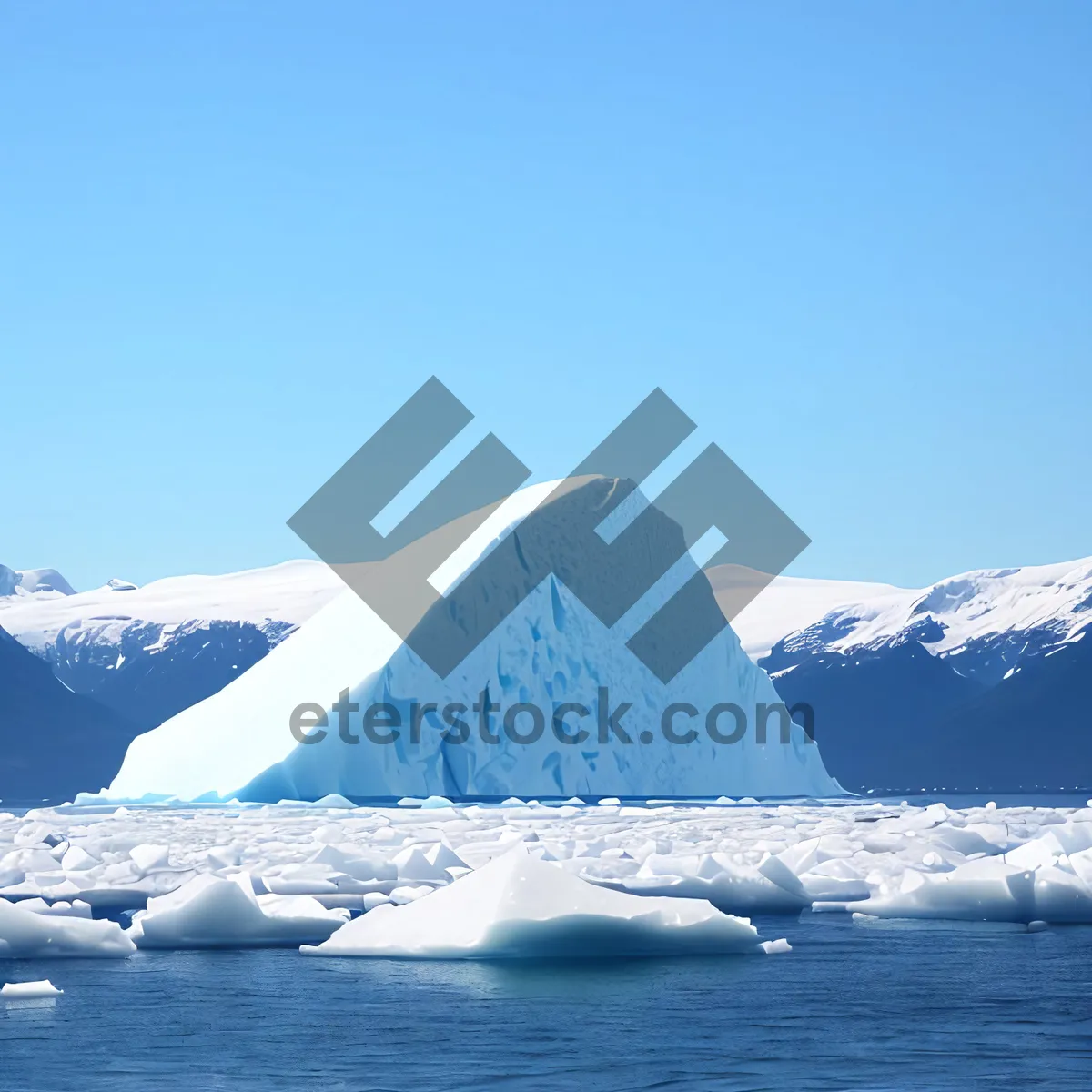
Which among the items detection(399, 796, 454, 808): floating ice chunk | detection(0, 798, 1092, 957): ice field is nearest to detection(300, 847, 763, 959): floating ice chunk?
detection(0, 798, 1092, 957): ice field

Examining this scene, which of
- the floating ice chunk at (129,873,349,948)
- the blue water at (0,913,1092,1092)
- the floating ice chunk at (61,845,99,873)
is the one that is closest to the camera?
the blue water at (0,913,1092,1092)

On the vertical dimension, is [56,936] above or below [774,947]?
above

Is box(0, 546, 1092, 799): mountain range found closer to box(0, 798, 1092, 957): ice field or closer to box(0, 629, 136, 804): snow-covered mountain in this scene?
box(0, 629, 136, 804): snow-covered mountain

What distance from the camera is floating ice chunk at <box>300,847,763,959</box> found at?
912 cm

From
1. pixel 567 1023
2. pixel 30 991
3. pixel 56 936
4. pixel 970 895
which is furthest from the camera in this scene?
pixel 970 895

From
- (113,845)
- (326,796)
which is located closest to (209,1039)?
(113,845)

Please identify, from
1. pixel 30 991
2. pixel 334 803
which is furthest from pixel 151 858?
pixel 334 803

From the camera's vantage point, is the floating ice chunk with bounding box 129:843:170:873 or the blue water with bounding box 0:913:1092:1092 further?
the floating ice chunk with bounding box 129:843:170:873

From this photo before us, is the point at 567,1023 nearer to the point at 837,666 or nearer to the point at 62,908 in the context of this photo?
the point at 62,908

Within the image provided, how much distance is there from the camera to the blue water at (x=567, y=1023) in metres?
6.63

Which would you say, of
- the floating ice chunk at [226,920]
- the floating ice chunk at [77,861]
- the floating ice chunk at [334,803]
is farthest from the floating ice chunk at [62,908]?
the floating ice chunk at [334,803]

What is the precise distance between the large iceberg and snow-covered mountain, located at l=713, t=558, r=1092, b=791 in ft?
136

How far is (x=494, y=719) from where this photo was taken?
85.3 feet

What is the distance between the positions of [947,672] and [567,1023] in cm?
7804
